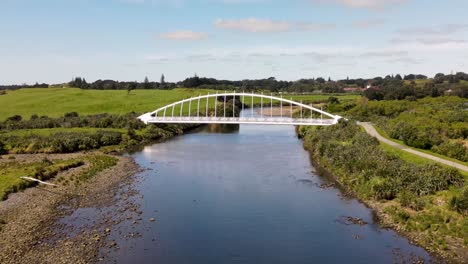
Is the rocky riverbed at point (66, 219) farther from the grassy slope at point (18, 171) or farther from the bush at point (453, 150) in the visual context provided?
the bush at point (453, 150)

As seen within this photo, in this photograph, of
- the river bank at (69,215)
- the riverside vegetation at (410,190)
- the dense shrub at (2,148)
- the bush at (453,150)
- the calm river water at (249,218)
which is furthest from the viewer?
the dense shrub at (2,148)

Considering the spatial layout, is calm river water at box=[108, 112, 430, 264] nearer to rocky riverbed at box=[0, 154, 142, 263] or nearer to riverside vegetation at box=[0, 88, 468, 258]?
rocky riverbed at box=[0, 154, 142, 263]

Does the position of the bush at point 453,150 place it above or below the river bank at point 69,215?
above

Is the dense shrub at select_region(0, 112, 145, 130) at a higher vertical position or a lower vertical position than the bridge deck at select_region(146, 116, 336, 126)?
lower

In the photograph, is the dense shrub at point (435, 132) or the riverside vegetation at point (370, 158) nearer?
the riverside vegetation at point (370, 158)

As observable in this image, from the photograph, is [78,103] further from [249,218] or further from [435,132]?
[249,218]

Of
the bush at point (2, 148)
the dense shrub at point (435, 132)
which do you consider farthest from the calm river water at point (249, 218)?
the bush at point (2, 148)

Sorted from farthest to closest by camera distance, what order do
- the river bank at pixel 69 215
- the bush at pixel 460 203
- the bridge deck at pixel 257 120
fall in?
the bridge deck at pixel 257 120
the bush at pixel 460 203
the river bank at pixel 69 215

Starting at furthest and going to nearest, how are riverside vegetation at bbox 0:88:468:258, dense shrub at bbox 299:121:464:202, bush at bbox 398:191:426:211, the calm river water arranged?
1. dense shrub at bbox 299:121:464:202
2. bush at bbox 398:191:426:211
3. riverside vegetation at bbox 0:88:468:258
4. the calm river water

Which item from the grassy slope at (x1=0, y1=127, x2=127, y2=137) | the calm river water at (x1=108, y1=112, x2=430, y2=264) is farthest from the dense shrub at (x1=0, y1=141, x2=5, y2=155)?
the calm river water at (x1=108, y1=112, x2=430, y2=264)

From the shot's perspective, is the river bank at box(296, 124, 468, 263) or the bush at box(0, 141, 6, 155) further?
the bush at box(0, 141, 6, 155)
